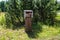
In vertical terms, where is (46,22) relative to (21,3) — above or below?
below

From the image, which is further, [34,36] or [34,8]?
[34,8]

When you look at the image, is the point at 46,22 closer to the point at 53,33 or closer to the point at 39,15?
the point at 39,15

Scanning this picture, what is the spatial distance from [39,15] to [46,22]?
80cm

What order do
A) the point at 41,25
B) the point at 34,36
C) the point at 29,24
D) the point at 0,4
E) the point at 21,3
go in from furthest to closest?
the point at 0,4 → the point at 21,3 → the point at 41,25 → the point at 29,24 → the point at 34,36

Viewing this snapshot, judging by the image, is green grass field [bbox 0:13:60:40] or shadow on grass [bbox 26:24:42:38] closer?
green grass field [bbox 0:13:60:40]

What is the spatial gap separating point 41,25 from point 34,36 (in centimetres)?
186

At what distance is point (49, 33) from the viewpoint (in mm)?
8875

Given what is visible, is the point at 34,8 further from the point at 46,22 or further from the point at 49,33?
the point at 49,33

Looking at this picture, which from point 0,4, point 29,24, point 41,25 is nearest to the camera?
point 29,24

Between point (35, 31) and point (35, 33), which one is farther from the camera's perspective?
point (35, 31)

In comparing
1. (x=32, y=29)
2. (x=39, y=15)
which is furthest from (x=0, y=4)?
(x=32, y=29)

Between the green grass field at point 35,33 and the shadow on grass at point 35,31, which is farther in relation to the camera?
the shadow on grass at point 35,31

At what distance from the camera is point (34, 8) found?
436 inches

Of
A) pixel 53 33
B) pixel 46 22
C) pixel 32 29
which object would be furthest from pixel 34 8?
pixel 53 33
